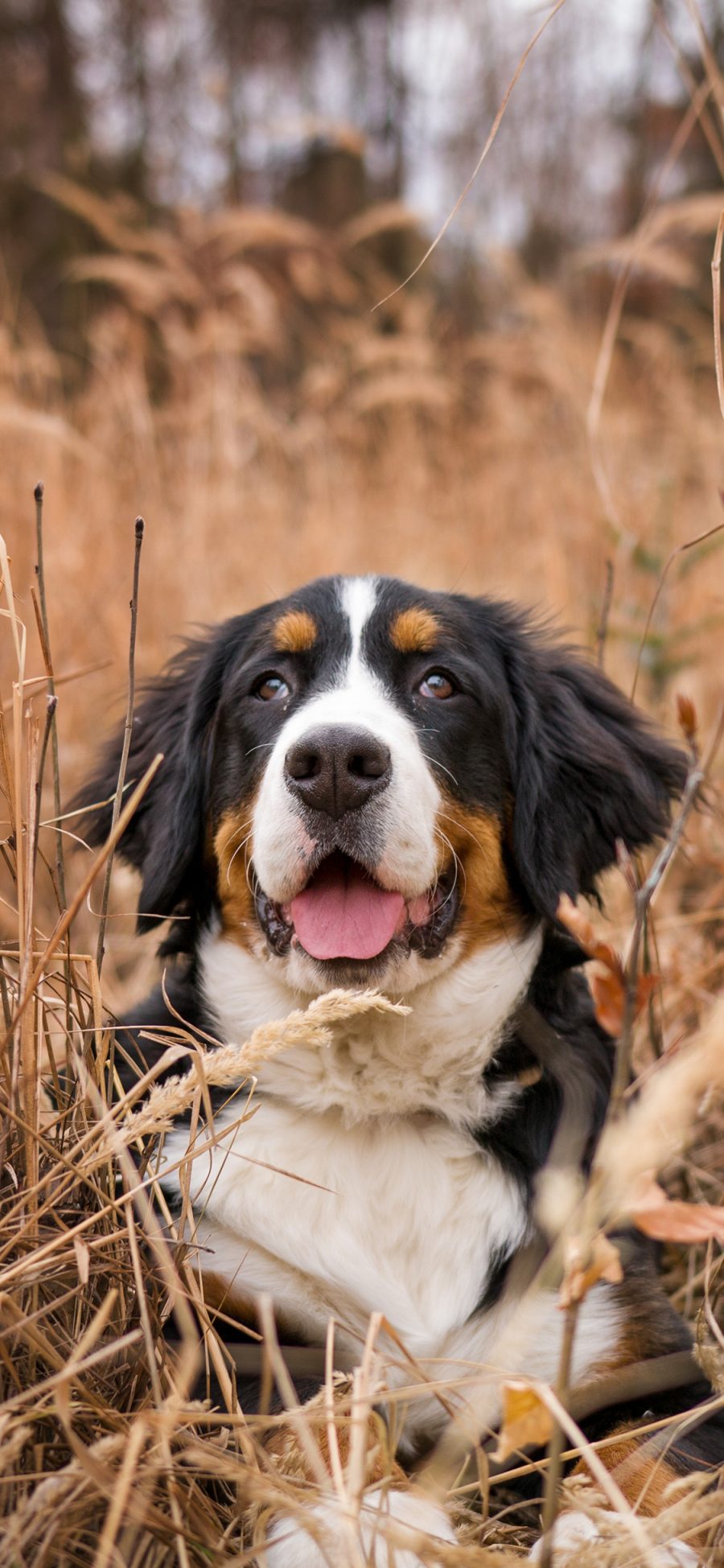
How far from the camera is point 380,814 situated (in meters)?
2.37

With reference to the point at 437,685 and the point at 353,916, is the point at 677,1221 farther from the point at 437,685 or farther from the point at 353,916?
the point at 437,685

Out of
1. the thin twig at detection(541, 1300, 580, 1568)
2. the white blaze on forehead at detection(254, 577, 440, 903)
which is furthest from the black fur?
the thin twig at detection(541, 1300, 580, 1568)

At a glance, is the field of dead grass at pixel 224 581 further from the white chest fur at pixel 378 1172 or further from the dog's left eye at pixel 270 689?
the dog's left eye at pixel 270 689

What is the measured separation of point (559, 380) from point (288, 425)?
5.13ft

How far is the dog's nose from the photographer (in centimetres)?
233

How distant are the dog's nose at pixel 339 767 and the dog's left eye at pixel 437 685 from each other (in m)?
0.42

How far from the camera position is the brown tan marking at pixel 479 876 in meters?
2.56

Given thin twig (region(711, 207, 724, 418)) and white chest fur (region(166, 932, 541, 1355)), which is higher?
thin twig (region(711, 207, 724, 418))

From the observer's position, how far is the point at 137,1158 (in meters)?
2.35

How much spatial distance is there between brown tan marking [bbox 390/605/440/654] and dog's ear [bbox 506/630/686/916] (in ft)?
0.83

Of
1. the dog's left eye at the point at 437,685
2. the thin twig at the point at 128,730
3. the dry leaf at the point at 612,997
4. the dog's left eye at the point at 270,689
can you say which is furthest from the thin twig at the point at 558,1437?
the dog's left eye at the point at 270,689

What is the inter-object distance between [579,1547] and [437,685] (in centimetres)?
163

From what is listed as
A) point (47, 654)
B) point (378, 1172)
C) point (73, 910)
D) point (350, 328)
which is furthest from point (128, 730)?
point (350, 328)

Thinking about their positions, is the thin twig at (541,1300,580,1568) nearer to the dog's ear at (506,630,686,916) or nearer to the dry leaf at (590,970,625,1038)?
the dry leaf at (590,970,625,1038)
